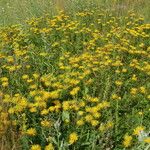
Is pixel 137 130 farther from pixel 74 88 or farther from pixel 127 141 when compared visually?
pixel 74 88

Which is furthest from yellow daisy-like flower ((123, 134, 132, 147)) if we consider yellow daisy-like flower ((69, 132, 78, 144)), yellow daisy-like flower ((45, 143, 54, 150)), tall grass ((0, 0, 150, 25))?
tall grass ((0, 0, 150, 25))

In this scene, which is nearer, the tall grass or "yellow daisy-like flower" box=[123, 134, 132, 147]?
"yellow daisy-like flower" box=[123, 134, 132, 147]

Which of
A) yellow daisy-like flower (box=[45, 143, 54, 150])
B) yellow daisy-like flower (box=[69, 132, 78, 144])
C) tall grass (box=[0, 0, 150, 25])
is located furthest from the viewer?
tall grass (box=[0, 0, 150, 25])

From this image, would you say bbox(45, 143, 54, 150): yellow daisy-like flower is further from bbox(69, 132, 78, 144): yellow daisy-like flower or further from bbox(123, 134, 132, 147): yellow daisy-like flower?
bbox(123, 134, 132, 147): yellow daisy-like flower

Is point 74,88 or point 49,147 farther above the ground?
point 74,88

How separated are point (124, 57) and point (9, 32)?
6.54 feet

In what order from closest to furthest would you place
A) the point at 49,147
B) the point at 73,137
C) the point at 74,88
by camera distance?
the point at 49,147 → the point at 73,137 → the point at 74,88

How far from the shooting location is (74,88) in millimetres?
3865

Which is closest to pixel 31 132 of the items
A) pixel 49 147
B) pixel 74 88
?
pixel 49 147

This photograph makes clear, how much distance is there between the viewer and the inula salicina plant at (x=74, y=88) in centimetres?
328

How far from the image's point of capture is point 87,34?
18.6ft

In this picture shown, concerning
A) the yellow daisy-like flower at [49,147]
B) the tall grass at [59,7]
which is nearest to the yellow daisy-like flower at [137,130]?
the yellow daisy-like flower at [49,147]

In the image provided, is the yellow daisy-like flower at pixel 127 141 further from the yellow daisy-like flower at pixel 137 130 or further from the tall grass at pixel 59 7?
the tall grass at pixel 59 7

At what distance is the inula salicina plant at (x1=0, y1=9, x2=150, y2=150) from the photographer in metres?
3.28
